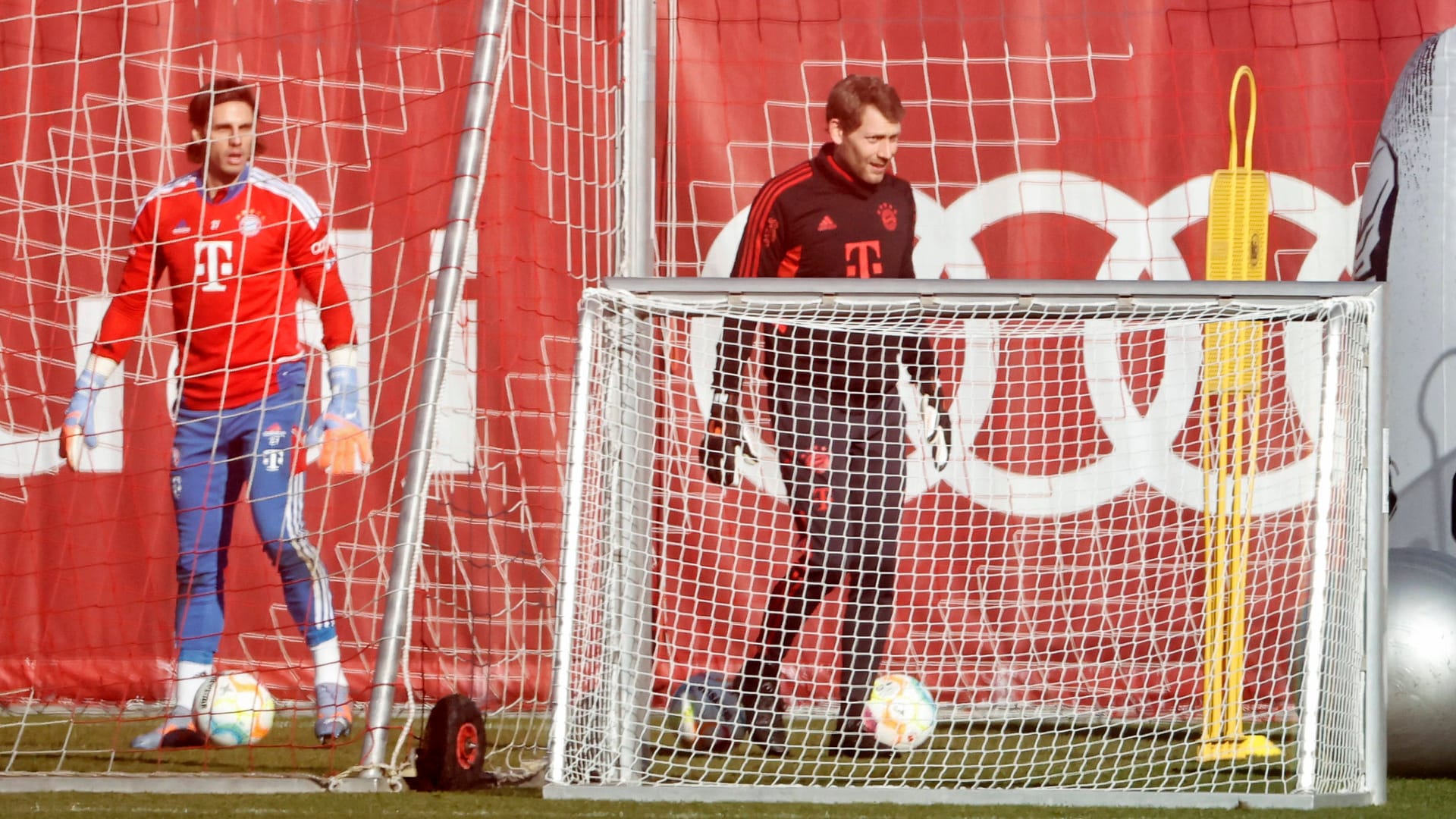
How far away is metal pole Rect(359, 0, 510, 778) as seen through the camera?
3.65m

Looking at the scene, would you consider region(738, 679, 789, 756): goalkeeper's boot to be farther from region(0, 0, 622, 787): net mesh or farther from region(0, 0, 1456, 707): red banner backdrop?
region(0, 0, 622, 787): net mesh

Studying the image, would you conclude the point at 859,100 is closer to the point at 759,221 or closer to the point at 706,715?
the point at 759,221

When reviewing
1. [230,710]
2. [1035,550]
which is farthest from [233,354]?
[1035,550]

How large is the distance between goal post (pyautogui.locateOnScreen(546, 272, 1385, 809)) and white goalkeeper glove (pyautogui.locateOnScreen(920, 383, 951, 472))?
0.31 feet

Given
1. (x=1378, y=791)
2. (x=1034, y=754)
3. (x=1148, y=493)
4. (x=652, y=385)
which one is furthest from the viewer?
(x=1148, y=493)

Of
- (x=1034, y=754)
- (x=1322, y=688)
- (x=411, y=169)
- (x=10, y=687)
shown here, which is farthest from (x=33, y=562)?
(x=1322, y=688)

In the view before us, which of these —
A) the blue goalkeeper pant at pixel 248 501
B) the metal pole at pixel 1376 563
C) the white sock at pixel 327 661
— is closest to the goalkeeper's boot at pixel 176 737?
the blue goalkeeper pant at pixel 248 501

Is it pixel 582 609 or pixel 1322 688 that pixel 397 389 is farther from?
pixel 1322 688

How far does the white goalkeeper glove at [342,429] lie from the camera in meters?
4.23

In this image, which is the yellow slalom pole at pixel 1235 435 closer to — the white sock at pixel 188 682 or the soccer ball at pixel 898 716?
the soccer ball at pixel 898 716

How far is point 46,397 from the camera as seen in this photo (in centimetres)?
582

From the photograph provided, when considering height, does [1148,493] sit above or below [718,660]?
above

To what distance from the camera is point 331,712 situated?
4.36 metres

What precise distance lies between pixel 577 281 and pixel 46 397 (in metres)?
1.83
